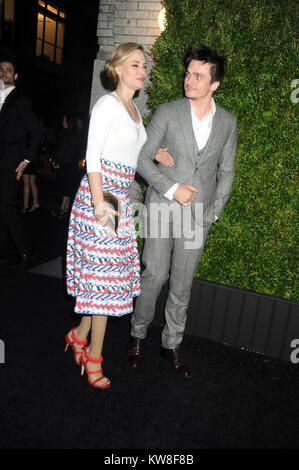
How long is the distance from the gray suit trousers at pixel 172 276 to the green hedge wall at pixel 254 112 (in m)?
0.69

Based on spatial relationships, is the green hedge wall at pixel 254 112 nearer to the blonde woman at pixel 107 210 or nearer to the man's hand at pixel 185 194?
the man's hand at pixel 185 194

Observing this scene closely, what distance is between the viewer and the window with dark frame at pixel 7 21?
17.1 m

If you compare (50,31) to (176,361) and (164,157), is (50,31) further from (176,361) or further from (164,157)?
(176,361)

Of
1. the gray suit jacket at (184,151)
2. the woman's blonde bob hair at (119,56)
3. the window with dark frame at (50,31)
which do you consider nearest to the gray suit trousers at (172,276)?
the gray suit jacket at (184,151)

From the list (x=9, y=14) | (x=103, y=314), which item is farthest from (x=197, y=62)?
(x=9, y=14)

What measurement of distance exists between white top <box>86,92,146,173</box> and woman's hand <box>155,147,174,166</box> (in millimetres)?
282

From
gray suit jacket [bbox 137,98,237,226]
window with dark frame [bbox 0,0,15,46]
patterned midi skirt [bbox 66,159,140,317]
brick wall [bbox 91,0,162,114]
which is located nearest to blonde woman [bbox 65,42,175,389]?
patterned midi skirt [bbox 66,159,140,317]

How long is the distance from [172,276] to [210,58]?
58.3 inches

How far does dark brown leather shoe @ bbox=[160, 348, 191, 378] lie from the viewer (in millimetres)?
2766

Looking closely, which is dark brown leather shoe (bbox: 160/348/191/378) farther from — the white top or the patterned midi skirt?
the white top

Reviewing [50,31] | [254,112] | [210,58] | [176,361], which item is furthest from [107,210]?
[50,31]

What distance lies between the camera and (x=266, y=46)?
2.97 metres

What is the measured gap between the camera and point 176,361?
9.22ft
